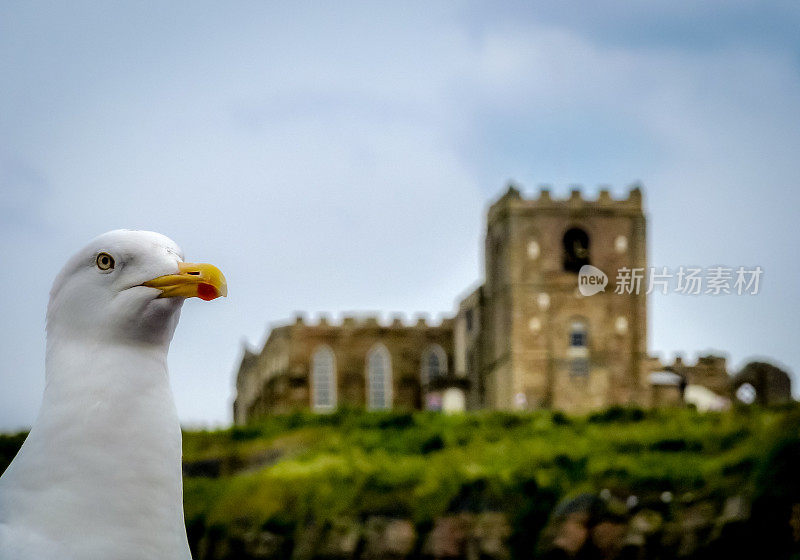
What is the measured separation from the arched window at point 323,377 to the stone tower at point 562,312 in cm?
672

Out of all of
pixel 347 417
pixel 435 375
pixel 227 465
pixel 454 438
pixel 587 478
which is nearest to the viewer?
pixel 587 478

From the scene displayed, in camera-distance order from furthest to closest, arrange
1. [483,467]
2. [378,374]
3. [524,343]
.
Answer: [378,374] → [524,343] → [483,467]

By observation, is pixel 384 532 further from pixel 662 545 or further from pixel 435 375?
pixel 435 375

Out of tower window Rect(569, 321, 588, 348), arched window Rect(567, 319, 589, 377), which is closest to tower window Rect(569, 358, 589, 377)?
arched window Rect(567, 319, 589, 377)

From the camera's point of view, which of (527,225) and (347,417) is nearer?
(347,417)

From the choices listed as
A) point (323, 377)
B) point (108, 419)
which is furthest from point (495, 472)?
point (323, 377)

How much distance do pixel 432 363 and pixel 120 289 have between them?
5885cm

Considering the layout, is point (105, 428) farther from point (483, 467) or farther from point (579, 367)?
point (579, 367)

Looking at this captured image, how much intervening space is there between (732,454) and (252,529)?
8.28 metres

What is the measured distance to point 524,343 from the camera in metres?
57.3

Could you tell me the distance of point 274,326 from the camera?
62594 millimetres

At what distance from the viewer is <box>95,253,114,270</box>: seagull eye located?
12.1 ft

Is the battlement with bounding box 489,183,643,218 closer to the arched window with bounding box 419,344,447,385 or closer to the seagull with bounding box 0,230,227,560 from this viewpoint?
the arched window with bounding box 419,344,447,385

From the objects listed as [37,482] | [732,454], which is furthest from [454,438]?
[37,482]
